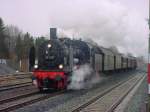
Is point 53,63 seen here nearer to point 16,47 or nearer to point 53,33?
point 53,33

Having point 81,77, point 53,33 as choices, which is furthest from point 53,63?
point 81,77

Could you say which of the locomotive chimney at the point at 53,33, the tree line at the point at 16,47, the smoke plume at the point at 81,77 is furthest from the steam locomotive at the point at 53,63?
the tree line at the point at 16,47

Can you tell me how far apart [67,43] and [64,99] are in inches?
215

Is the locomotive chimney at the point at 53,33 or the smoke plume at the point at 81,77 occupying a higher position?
the locomotive chimney at the point at 53,33

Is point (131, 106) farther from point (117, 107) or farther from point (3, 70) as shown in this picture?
point (3, 70)

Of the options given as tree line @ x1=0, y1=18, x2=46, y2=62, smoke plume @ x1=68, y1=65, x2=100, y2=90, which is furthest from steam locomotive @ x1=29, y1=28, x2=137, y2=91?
tree line @ x1=0, y1=18, x2=46, y2=62

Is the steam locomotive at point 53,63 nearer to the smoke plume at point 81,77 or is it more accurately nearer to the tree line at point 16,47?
the smoke plume at point 81,77

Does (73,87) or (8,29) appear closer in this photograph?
(73,87)

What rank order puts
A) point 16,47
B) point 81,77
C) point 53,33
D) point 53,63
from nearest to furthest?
point 53,63 → point 53,33 → point 81,77 → point 16,47

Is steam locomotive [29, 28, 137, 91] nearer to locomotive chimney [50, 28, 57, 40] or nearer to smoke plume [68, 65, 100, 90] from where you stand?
locomotive chimney [50, 28, 57, 40]

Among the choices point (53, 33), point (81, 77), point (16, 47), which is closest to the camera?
point (53, 33)

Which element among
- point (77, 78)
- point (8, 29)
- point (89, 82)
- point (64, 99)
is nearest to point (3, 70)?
point (89, 82)

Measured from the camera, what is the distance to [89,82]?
2769cm

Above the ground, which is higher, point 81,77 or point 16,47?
point 16,47
